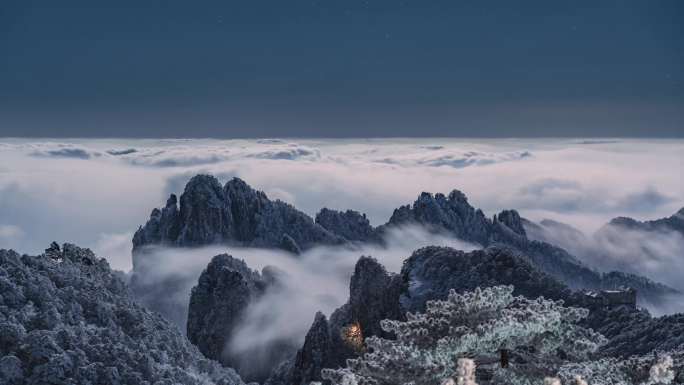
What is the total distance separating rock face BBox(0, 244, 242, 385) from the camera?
23.3 metres

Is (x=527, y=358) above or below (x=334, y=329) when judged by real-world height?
above

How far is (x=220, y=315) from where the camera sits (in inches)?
4131

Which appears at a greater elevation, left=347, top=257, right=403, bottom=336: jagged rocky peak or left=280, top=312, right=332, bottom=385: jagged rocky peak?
left=347, top=257, right=403, bottom=336: jagged rocky peak

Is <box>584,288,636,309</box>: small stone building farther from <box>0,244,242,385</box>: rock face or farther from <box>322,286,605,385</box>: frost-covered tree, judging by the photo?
<box>322,286,605,385</box>: frost-covered tree

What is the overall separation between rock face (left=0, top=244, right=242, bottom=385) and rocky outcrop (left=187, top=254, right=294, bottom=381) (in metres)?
65.6

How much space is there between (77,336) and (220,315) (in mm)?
81353

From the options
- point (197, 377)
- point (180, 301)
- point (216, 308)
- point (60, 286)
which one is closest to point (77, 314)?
point (60, 286)

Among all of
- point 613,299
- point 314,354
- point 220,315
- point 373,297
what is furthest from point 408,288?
point 220,315

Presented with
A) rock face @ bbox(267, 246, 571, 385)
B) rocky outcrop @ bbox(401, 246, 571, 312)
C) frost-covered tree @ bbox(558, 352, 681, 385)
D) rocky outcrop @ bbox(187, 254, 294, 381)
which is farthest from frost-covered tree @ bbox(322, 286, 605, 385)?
rocky outcrop @ bbox(187, 254, 294, 381)

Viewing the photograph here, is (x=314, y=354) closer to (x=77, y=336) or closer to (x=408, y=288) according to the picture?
(x=408, y=288)

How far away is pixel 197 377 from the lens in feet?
95.3

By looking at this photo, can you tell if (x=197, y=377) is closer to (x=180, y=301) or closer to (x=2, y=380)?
(x=2, y=380)

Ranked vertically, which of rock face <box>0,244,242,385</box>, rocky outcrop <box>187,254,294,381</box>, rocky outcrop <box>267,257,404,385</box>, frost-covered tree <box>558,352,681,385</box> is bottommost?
rocky outcrop <box>187,254,294,381</box>

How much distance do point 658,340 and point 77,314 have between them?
129ft
